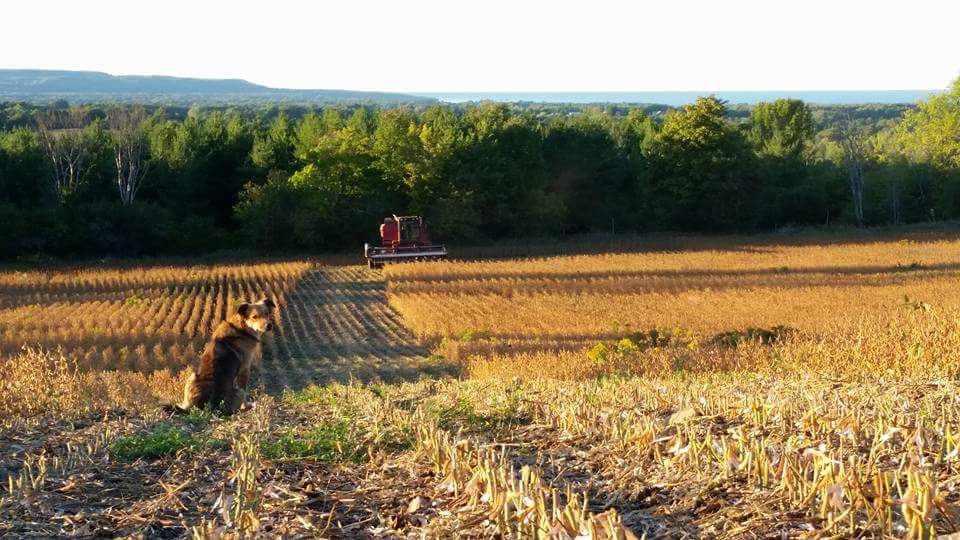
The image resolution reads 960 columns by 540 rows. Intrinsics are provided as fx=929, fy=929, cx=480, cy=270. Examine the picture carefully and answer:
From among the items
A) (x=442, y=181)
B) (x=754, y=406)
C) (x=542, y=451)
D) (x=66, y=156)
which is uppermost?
(x=754, y=406)

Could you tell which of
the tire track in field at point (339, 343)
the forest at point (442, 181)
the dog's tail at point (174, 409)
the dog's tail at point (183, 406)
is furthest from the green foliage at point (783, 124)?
the dog's tail at point (174, 409)

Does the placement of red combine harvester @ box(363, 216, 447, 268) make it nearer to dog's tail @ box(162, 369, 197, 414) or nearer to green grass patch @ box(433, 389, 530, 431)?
dog's tail @ box(162, 369, 197, 414)

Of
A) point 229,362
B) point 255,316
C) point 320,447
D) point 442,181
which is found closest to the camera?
point 320,447

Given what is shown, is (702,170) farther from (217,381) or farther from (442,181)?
(217,381)

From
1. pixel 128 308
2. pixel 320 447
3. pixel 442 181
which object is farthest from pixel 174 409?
pixel 442 181

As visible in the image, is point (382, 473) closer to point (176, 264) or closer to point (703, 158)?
point (176, 264)

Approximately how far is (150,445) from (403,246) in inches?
1572

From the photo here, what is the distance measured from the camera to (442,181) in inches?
2264

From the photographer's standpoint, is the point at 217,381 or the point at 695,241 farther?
the point at 695,241

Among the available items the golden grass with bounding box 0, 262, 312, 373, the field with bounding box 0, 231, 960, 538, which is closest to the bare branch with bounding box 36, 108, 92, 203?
the golden grass with bounding box 0, 262, 312, 373

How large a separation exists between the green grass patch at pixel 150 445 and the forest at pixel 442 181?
1854 inches

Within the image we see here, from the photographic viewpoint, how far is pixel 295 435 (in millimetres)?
6855

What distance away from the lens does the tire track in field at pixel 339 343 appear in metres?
18.2

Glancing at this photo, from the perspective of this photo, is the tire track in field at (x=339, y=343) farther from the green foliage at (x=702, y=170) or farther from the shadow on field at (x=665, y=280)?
the green foliage at (x=702, y=170)
